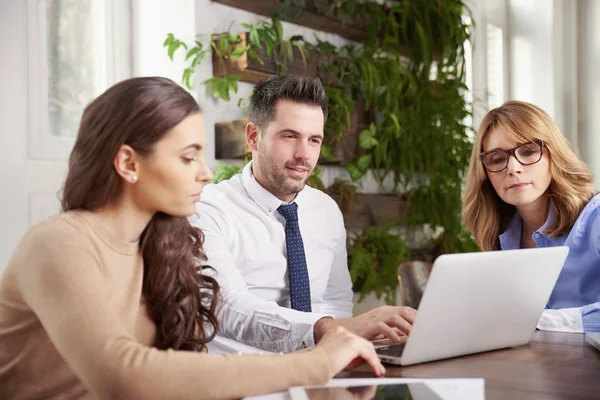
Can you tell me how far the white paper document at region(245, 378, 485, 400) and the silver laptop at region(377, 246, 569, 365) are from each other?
0.14 m

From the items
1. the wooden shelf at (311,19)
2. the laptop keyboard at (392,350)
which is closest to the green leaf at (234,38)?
the wooden shelf at (311,19)

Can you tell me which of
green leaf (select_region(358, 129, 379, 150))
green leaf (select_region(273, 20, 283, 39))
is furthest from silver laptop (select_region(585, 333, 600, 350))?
green leaf (select_region(358, 129, 379, 150))

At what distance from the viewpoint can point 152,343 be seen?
152 cm

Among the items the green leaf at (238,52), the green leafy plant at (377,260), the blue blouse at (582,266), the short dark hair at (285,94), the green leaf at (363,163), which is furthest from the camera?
the green leaf at (363,163)

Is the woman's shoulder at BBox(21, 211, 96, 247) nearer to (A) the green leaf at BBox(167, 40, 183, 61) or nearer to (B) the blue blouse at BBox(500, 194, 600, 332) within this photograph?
(B) the blue blouse at BBox(500, 194, 600, 332)

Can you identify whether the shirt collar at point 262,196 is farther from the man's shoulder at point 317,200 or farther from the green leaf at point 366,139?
the green leaf at point 366,139

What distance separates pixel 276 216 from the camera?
2502 millimetres

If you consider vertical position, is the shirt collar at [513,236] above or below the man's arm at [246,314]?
above

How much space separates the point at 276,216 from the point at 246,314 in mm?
571

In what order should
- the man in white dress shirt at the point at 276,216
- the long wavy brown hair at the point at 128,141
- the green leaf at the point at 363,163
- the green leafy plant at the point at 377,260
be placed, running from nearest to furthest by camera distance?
the long wavy brown hair at the point at 128,141, the man in white dress shirt at the point at 276,216, the green leafy plant at the point at 377,260, the green leaf at the point at 363,163

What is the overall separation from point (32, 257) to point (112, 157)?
0.23 m

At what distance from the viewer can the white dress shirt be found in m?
1.95

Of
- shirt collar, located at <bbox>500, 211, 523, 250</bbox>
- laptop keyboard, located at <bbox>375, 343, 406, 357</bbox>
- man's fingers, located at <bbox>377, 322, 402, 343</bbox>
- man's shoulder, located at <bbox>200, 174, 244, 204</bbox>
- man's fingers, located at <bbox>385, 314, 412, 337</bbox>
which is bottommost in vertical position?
laptop keyboard, located at <bbox>375, 343, 406, 357</bbox>

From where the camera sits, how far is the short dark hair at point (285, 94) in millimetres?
2504
